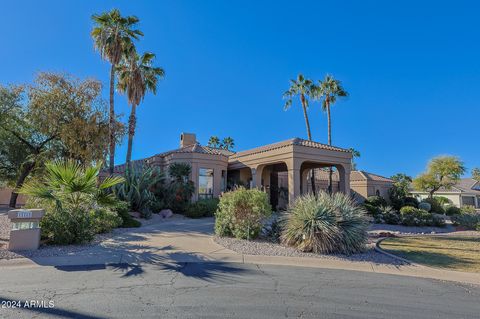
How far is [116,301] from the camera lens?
4.61m

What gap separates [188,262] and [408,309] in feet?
15.2

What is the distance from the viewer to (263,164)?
21.7m

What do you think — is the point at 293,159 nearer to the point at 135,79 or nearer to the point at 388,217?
the point at 388,217

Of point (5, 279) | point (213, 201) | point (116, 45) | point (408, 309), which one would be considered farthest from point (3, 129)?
point (408, 309)

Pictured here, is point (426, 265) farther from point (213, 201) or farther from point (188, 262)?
point (213, 201)

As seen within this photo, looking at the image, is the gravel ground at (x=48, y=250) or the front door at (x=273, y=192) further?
the front door at (x=273, y=192)

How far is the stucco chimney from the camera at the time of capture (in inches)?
1099

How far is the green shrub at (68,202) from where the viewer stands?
8477 mm

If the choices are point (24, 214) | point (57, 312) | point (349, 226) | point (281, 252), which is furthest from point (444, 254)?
point (24, 214)

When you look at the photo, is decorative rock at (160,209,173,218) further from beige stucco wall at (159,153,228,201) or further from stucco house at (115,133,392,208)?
stucco house at (115,133,392,208)

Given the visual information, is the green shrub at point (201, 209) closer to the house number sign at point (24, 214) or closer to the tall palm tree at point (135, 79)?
the tall palm tree at point (135, 79)

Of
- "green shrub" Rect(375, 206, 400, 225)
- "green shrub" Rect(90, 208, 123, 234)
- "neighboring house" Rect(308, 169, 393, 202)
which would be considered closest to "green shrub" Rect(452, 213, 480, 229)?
"green shrub" Rect(375, 206, 400, 225)

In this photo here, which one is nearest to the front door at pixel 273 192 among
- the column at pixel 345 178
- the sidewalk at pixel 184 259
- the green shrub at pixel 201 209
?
the column at pixel 345 178

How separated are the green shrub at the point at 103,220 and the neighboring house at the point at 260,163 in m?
9.33
